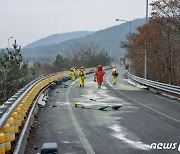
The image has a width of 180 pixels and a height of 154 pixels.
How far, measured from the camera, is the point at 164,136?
8773 mm

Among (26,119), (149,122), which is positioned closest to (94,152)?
(26,119)

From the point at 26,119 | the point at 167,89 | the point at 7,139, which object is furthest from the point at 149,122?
the point at 167,89

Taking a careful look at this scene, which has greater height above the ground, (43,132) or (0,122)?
(0,122)

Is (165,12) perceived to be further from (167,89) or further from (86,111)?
(86,111)

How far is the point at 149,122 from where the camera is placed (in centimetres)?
1098

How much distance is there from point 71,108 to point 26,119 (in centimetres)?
507

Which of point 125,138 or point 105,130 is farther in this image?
point 105,130

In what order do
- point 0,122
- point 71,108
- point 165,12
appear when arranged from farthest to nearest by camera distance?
1. point 165,12
2. point 71,108
3. point 0,122

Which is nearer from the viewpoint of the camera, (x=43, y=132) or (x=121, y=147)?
(x=121, y=147)

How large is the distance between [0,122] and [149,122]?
6.22 meters

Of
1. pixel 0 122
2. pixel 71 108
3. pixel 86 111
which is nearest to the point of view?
pixel 0 122

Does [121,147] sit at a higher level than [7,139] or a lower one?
lower

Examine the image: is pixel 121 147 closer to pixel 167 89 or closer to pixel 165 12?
pixel 167 89

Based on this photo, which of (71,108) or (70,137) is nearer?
(70,137)
